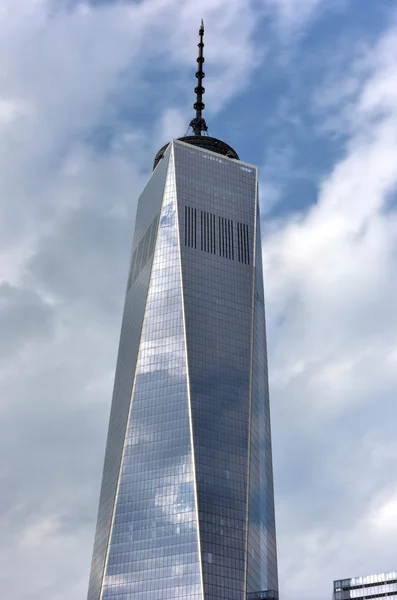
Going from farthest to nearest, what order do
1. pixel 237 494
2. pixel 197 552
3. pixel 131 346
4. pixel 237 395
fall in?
pixel 131 346, pixel 237 395, pixel 237 494, pixel 197 552

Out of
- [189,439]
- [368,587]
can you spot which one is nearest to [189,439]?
[189,439]

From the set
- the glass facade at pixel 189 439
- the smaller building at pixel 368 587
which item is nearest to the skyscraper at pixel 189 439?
the glass facade at pixel 189 439

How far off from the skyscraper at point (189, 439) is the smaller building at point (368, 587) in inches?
890

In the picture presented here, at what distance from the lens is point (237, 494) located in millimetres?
166500

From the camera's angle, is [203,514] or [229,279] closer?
[203,514]

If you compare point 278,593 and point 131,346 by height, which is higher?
point 131,346

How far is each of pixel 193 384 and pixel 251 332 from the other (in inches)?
840

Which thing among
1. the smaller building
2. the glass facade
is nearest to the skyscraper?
the glass facade

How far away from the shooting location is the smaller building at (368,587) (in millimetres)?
182000

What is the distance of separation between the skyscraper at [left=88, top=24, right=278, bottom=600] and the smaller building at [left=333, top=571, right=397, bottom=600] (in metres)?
22.6

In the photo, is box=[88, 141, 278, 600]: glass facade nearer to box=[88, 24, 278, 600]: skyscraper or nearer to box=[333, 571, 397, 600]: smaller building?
box=[88, 24, 278, 600]: skyscraper

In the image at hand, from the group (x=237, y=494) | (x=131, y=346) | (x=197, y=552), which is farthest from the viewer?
(x=131, y=346)

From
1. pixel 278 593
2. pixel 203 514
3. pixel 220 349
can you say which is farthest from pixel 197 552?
pixel 220 349

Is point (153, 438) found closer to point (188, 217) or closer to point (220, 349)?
point (220, 349)
